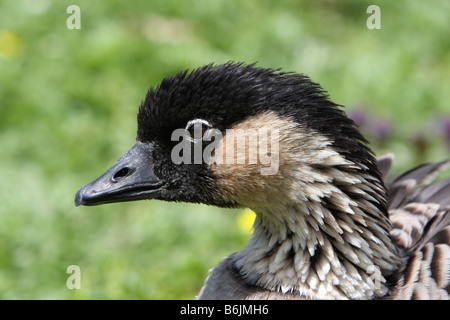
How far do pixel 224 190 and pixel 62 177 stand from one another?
2.79 m

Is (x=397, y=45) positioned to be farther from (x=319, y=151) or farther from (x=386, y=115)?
(x=319, y=151)

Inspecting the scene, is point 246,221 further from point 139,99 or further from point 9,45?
point 9,45

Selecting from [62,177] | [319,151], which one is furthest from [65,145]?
[319,151]

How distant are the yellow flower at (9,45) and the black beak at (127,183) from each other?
4.05m

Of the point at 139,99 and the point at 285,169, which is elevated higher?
the point at 139,99

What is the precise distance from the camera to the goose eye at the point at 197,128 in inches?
133

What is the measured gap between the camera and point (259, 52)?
7.29 meters

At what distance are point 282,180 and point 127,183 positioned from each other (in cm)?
85

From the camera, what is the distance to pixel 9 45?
713 centimetres

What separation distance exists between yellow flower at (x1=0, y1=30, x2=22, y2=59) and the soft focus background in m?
0.02

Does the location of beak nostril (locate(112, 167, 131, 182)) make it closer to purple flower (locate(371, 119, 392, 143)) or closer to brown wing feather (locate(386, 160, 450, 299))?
brown wing feather (locate(386, 160, 450, 299))

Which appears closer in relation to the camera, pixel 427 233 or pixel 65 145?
pixel 427 233

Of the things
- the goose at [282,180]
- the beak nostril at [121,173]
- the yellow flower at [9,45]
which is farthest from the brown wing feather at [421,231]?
the yellow flower at [9,45]

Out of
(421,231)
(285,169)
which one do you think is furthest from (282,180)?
(421,231)
